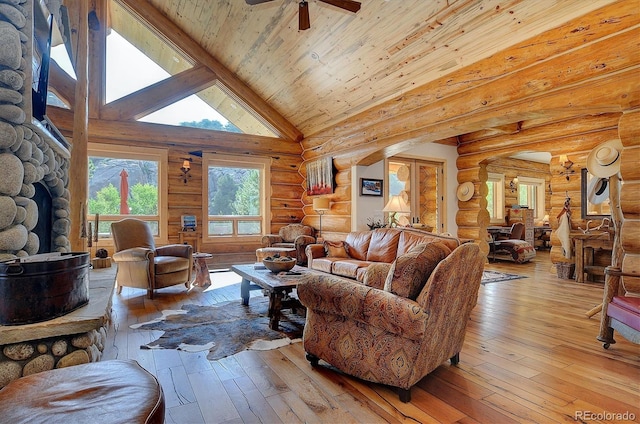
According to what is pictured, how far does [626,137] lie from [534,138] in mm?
4262

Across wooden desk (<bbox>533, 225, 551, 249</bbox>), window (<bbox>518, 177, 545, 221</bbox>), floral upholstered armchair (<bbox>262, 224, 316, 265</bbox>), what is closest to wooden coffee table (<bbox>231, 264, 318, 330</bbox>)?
floral upholstered armchair (<bbox>262, 224, 316, 265</bbox>)

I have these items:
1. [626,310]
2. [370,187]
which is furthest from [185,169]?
[626,310]

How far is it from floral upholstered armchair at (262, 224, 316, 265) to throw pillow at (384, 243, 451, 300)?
12.5ft

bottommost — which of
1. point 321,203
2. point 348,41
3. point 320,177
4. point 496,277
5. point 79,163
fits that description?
point 496,277

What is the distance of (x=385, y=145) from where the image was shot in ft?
17.6

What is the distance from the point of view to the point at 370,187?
6.34m

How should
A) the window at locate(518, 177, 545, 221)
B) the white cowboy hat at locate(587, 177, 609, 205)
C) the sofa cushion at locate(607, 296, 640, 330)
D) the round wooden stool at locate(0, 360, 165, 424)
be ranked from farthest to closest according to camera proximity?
1. the window at locate(518, 177, 545, 221)
2. the white cowboy hat at locate(587, 177, 609, 205)
3. the sofa cushion at locate(607, 296, 640, 330)
4. the round wooden stool at locate(0, 360, 165, 424)

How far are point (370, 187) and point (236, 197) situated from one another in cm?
293

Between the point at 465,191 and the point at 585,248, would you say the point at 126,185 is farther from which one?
the point at 585,248

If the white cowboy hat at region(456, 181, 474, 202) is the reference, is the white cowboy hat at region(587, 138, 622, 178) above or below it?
above

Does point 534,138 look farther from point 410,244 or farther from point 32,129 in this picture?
point 32,129

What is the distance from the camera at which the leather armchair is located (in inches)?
170

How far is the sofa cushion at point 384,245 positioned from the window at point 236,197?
10.7ft

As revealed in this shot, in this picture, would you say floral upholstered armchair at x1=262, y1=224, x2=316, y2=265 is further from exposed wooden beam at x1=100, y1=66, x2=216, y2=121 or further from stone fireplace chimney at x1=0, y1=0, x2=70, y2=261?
stone fireplace chimney at x1=0, y1=0, x2=70, y2=261
